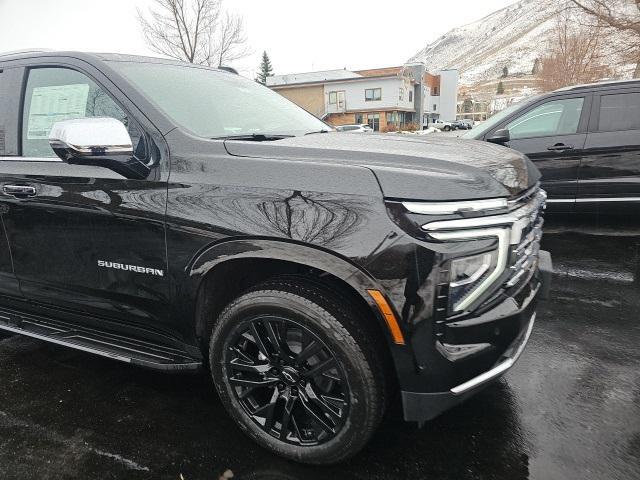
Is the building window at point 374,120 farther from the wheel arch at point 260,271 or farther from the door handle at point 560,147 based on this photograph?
the wheel arch at point 260,271

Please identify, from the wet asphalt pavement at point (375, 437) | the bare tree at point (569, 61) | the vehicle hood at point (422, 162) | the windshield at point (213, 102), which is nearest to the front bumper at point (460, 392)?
the wet asphalt pavement at point (375, 437)

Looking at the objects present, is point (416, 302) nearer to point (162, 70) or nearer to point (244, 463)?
point (244, 463)

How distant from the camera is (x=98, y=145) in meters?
2.11

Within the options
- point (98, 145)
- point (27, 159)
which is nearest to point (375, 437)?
point (98, 145)

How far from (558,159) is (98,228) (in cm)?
514

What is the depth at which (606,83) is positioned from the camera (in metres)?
5.35

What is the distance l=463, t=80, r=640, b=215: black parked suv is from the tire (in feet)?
13.1

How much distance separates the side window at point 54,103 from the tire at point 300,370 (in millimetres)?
1239

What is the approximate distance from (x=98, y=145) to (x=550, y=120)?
5234 mm

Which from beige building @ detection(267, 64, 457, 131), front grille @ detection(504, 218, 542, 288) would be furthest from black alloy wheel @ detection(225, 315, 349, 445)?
beige building @ detection(267, 64, 457, 131)

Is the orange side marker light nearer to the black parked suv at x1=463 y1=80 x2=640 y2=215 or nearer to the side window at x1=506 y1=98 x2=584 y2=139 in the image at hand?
Answer: the black parked suv at x1=463 y1=80 x2=640 y2=215

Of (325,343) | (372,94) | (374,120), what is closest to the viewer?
(325,343)

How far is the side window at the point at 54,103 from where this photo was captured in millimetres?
2464

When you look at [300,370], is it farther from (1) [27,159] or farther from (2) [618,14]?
(2) [618,14]
